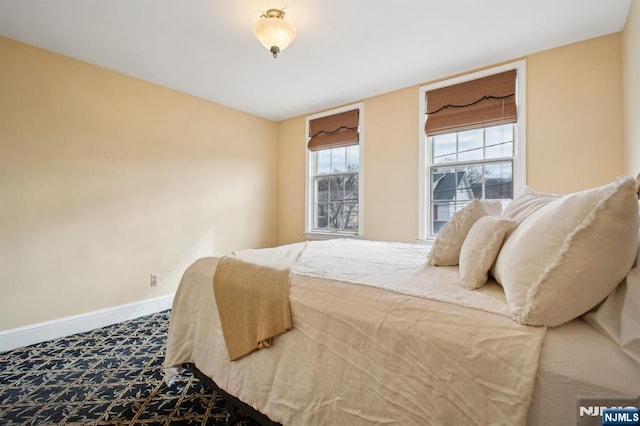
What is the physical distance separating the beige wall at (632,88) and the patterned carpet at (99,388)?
3.02m

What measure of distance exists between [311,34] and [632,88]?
92.9 inches

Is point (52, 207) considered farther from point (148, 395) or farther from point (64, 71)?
point (148, 395)

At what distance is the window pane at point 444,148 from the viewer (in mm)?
3303

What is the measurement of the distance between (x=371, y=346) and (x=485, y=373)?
36cm

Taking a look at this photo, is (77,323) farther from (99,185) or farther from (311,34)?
(311,34)

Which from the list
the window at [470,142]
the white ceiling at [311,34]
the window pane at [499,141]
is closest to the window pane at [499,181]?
the window at [470,142]

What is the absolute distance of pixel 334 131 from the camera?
416 centimetres

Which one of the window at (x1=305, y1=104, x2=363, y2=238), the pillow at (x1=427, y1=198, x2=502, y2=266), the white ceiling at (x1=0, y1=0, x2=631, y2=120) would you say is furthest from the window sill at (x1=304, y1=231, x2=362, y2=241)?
the pillow at (x1=427, y1=198, x2=502, y2=266)

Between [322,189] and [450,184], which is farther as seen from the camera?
[322,189]

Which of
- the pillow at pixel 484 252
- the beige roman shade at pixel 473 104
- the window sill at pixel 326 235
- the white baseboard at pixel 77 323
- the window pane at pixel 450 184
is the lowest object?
the white baseboard at pixel 77 323

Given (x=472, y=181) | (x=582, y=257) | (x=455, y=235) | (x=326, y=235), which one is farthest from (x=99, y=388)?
(x=472, y=181)

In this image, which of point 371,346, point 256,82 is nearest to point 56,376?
point 371,346

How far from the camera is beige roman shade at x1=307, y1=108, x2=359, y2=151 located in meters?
3.97

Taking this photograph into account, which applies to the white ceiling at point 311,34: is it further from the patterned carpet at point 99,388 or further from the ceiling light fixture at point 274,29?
the patterned carpet at point 99,388
